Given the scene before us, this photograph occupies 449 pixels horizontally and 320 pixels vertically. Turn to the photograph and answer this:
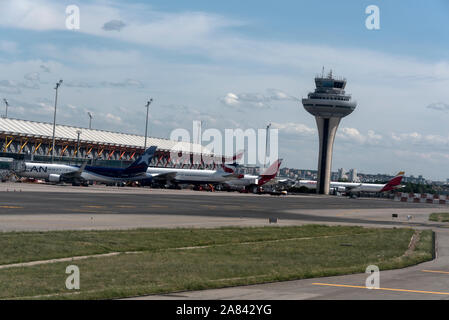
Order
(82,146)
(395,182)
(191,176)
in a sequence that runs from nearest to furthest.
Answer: (191,176) < (395,182) < (82,146)

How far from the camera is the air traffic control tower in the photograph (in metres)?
157

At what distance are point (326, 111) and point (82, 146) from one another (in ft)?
205

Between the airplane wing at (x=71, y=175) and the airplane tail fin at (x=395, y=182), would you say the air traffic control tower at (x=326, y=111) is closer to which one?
the airplane tail fin at (x=395, y=182)

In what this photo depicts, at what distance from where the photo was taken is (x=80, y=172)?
9381 cm

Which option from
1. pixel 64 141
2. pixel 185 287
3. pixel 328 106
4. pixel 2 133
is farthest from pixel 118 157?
pixel 185 287

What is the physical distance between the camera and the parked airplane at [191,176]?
375 feet

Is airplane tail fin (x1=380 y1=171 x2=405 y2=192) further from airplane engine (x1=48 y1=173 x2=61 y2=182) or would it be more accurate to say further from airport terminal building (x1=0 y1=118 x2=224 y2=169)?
airplane engine (x1=48 y1=173 x2=61 y2=182)

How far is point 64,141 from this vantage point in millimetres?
148000

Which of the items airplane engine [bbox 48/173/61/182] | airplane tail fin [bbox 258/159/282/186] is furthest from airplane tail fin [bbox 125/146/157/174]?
airplane tail fin [bbox 258/159/282/186]

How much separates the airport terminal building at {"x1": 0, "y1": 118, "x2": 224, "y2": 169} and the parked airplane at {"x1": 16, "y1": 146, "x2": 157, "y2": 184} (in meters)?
28.3

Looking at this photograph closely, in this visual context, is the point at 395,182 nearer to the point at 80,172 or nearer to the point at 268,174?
the point at 268,174

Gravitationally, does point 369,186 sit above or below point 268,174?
below

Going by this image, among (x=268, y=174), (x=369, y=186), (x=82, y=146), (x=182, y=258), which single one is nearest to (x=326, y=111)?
(x=369, y=186)
